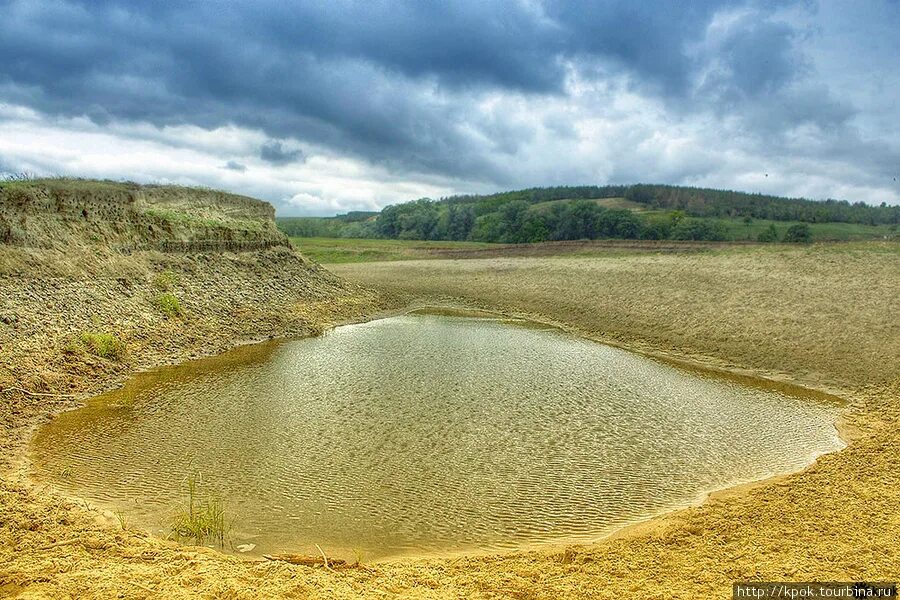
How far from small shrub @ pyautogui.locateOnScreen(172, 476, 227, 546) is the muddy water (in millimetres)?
172

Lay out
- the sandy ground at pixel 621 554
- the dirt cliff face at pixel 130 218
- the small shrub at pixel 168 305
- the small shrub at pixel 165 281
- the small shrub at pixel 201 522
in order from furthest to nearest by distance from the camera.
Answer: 1. the small shrub at pixel 165 281
2. the small shrub at pixel 168 305
3. the dirt cliff face at pixel 130 218
4. the small shrub at pixel 201 522
5. the sandy ground at pixel 621 554

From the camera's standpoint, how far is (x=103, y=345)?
12.7 m

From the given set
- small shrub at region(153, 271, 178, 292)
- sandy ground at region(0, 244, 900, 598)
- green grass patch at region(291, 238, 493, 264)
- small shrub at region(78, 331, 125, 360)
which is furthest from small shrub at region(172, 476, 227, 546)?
green grass patch at region(291, 238, 493, 264)

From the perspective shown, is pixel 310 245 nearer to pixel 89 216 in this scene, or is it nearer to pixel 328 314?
pixel 328 314

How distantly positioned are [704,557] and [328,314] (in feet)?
64.5

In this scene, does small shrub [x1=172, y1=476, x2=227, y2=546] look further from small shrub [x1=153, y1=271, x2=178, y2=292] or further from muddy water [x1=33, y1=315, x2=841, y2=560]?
small shrub [x1=153, y1=271, x2=178, y2=292]

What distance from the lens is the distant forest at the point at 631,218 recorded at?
66.9 m

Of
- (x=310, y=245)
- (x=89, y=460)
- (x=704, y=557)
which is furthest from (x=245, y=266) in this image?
(x=310, y=245)

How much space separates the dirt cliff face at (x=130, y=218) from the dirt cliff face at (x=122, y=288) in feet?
0.13

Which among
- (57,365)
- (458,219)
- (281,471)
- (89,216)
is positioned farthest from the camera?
(458,219)

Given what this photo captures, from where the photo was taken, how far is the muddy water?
6.65 meters

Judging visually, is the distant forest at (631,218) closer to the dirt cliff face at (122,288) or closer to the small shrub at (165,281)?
the dirt cliff face at (122,288)

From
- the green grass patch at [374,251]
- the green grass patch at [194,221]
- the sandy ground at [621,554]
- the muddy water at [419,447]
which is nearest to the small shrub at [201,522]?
the muddy water at [419,447]

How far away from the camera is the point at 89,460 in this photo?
804cm
